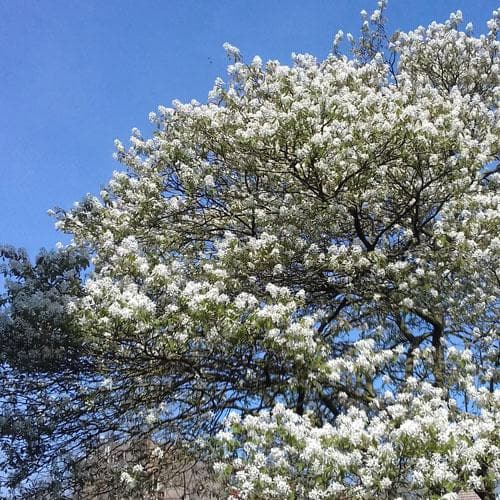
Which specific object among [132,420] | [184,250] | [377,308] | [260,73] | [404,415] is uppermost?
[260,73]

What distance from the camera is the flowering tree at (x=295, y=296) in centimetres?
802

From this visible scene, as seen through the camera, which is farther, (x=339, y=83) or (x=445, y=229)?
(x=339, y=83)

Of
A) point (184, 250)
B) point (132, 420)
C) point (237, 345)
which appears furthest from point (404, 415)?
point (184, 250)

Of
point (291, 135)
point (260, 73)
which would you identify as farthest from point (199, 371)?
point (260, 73)

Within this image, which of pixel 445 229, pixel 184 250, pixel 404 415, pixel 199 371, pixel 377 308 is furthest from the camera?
pixel 184 250

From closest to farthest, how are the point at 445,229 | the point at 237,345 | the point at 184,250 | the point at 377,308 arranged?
the point at 237,345, the point at 445,229, the point at 377,308, the point at 184,250

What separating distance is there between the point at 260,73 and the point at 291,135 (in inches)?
174

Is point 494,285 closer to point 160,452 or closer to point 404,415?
point 404,415

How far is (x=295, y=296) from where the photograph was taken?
34.6 feet

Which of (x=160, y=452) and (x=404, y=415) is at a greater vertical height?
(x=160, y=452)

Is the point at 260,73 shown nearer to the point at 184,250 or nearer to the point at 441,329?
the point at 184,250

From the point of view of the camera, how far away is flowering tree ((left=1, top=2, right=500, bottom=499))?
→ 8016mm

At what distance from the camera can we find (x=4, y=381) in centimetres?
1107

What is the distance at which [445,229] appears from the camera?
1119 centimetres
